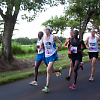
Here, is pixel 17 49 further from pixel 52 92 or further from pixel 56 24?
pixel 56 24

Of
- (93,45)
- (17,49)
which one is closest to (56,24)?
(17,49)

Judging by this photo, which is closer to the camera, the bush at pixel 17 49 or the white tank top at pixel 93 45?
the white tank top at pixel 93 45

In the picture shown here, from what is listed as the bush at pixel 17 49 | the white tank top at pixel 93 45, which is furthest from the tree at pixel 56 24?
the white tank top at pixel 93 45

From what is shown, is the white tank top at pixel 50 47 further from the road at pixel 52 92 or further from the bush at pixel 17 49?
the bush at pixel 17 49

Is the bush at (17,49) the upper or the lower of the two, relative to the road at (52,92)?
upper

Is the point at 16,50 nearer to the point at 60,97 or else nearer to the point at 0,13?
the point at 0,13

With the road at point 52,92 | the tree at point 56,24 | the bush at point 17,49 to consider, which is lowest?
the road at point 52,92

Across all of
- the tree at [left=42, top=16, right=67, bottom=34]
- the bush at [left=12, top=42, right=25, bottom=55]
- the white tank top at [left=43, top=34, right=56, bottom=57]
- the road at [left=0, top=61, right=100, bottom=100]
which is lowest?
the road at [left=0, top=61, right=100, bottom=100]

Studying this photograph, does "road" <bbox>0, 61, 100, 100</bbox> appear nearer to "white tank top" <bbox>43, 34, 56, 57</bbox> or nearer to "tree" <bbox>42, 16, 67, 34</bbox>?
"white tank top" <bbox>43, 34, 56, 57</bbox>

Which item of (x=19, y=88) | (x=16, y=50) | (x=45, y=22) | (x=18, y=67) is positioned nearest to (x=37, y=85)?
(x=19, y=88)

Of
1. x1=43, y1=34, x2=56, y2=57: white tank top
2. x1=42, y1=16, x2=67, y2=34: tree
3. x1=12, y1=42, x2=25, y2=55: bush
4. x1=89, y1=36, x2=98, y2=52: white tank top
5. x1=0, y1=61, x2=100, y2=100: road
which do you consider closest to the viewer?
x1=0, y1=61, x2=100, y2=100: road

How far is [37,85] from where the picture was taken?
5328 mm

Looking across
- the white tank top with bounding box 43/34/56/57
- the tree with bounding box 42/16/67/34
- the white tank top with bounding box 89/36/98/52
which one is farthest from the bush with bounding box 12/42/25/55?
the tree with bounding box 42/16/67/34

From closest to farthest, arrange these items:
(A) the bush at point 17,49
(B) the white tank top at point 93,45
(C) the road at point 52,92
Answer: (C) the road at point 52,92
(B) the white tank top at point 93,45
(A) the bush at point 17,49
